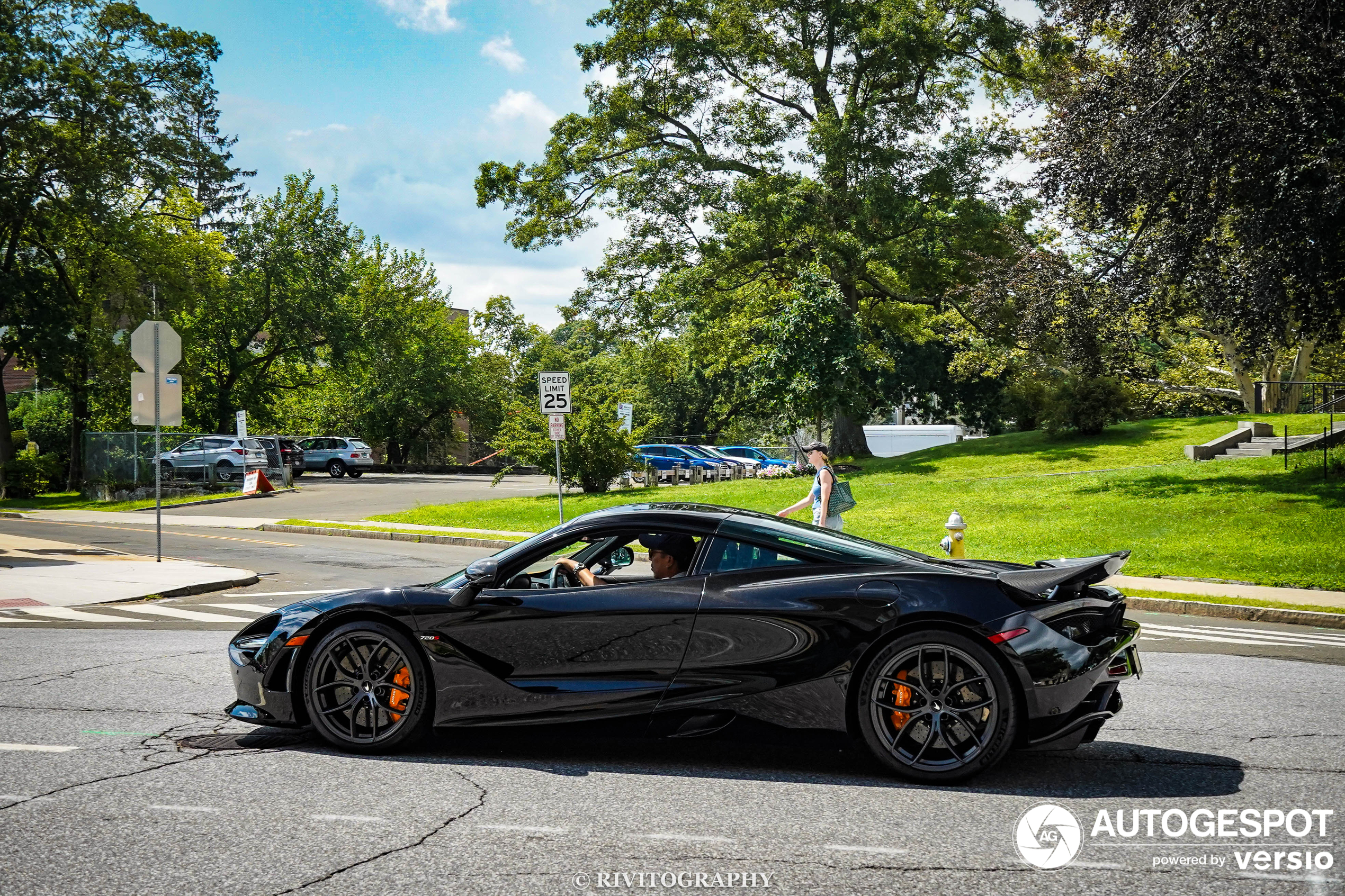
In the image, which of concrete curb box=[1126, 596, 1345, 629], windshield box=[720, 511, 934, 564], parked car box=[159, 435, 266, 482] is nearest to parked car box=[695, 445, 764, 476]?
parked car box=[159, 435, 266, 482]

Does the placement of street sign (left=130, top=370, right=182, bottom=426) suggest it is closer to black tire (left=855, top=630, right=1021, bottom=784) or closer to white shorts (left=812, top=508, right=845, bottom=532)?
Answer: white shorts (left=812, top=508, right=845, bottom=532)

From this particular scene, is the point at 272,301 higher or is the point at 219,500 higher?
the point at 272,301

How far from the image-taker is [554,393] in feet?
70.5

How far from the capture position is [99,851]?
4078mm

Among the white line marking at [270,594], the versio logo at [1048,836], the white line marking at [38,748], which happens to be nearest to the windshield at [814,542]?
the versio logo at [1048,836]

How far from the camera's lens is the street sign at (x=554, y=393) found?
2130cm

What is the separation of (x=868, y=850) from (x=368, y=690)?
107 inches

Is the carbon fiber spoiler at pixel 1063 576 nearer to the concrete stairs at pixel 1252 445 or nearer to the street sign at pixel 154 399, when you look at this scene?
the street sign at pixel 154 399

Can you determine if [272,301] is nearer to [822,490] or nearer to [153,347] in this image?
[153,347]

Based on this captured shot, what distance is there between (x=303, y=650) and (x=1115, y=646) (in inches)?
156

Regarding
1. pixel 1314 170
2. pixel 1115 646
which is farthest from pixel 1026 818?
pixel 1314 170

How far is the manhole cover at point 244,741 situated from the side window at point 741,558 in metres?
2.50

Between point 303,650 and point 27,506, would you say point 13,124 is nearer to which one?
point 27,506

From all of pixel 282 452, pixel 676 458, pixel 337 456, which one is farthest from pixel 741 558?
pixel 337 456
